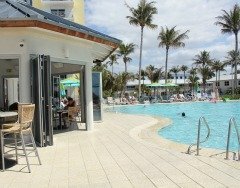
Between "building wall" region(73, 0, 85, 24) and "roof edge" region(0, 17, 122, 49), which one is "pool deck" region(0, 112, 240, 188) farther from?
"building wall" region(73, 0, 85, 24)

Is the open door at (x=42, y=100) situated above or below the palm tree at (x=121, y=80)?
below

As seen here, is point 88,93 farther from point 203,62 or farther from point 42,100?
point 203,62

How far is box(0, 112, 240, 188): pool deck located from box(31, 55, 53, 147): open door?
0.44 m

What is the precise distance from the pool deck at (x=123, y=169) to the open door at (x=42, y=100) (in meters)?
0.44

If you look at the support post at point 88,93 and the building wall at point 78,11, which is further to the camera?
the building wall at point 78,11

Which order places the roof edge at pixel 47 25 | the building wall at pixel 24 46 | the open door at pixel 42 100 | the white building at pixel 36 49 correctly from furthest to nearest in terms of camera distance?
the building wall at pixel 24 46
the open door at pixel 42 100
the white building at pixel 36 49
the roof edge at pixel 47 25

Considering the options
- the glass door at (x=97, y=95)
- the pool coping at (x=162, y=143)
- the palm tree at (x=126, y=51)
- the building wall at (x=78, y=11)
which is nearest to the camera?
the pool coping at (x=162, y=143)

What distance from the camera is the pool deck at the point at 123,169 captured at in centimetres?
616

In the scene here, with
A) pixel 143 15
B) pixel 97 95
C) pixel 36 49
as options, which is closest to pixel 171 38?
pixel 143 15

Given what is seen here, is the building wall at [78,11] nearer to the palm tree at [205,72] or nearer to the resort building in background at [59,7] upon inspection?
the resort building in background at [59,7]

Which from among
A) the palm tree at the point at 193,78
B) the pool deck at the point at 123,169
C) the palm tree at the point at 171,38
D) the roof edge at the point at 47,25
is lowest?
the pool deck at the point at 123,169

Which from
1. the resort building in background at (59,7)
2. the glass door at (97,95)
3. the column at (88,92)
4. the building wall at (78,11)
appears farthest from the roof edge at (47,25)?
the building wall at (78,11)

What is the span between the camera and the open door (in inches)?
401

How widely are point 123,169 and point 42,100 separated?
404 centimetres
